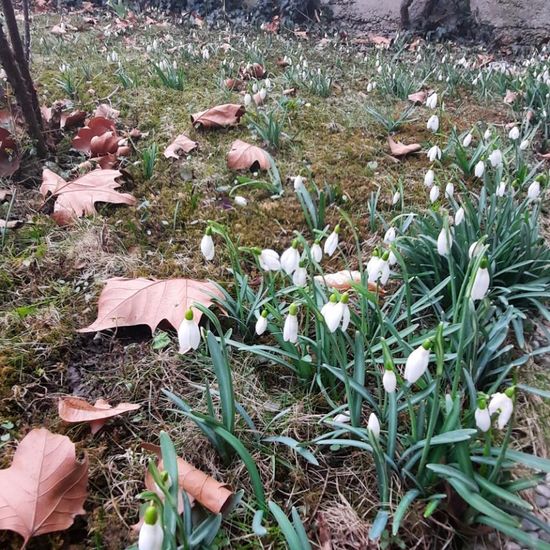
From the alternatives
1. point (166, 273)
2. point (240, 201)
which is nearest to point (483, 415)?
point (166, 273)

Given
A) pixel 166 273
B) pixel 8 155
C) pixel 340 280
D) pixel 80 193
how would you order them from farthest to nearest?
pixel 8 155, pixel 80 193, pixel 166 273, pixel 340 280

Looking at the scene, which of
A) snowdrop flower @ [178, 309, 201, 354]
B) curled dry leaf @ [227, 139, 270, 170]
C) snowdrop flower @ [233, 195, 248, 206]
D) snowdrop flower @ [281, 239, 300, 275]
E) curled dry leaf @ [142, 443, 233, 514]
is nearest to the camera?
curled dry leaf @ [142, 443, 233, 514]

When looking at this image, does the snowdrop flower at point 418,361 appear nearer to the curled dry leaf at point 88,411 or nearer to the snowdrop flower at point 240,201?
the curled dry leaf at point 88,411

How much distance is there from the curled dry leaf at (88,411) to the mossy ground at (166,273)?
0.04 meters

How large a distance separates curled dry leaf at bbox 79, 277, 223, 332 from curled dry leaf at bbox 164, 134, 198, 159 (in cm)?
123

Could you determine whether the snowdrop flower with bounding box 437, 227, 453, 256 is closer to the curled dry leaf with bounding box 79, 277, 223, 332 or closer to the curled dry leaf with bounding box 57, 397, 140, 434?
the curled dry leaf with bounding box 79, 277, 223, 332

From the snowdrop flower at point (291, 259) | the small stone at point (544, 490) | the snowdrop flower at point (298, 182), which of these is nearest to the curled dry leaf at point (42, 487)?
the snowdrop flower at point (291, 259)

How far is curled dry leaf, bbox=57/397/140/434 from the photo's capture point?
4.28 feet

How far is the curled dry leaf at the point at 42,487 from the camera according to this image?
103 centimetres

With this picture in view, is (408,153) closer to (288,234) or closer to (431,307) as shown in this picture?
(288,234)

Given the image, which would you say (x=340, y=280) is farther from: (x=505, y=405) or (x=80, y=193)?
(x=80, y=193)

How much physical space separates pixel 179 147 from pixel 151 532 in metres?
2.32

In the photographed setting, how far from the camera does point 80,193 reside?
2.24 meters

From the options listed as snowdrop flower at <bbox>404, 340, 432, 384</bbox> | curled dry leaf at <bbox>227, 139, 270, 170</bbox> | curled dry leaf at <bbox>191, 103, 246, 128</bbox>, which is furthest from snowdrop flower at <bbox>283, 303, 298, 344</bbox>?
curled dry leaf at <bbox>191, 103, 246, 128</bbox>
